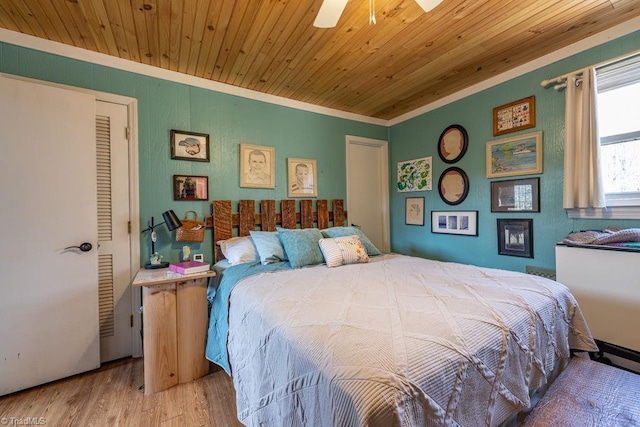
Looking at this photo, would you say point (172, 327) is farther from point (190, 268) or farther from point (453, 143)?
point (453, 143)

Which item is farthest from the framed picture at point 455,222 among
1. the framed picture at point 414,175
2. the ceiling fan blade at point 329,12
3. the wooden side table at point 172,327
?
the wooden side table at point 172,327

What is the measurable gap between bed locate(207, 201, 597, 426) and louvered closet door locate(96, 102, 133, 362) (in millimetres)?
915

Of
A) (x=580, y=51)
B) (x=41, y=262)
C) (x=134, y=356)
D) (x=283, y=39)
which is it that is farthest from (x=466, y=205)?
(x=41, y=262)

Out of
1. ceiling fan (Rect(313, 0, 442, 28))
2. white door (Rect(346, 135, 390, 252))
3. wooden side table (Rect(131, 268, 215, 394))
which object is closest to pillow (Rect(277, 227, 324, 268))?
wooden side table (Rect(131, 268, 215, 394))

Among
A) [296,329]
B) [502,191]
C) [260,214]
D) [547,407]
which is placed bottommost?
[547,407]

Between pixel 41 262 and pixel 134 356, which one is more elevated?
pixel 41 262

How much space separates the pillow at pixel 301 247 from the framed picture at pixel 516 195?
190 cm

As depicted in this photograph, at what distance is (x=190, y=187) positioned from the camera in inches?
99.1

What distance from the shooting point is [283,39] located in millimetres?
2043

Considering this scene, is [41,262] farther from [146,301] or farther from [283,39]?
[283,39]

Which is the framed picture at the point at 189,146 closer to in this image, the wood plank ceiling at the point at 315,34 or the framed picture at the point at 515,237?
the wood plank ceiling at the point at 315,34

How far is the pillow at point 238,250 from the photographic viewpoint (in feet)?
7.63

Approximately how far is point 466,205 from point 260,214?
231cm

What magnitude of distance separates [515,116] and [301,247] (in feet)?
7.93
